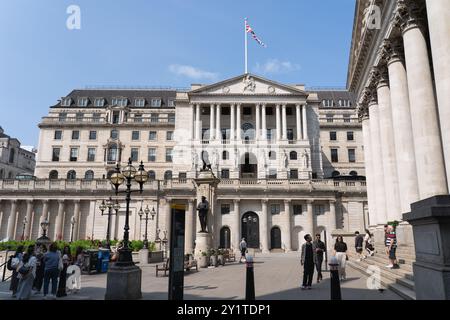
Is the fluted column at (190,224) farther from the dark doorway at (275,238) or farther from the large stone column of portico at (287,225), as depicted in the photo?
the large stone column of portico at (287,225)

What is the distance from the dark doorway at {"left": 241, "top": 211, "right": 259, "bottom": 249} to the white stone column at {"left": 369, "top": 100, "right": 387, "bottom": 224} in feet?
85.5

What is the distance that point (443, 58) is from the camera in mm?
12984

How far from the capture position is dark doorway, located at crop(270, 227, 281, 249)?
164 ft

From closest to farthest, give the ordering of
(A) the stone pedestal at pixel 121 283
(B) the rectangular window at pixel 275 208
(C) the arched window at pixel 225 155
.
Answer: (A) the stone pedestal at pixel 121 283 < (B) the rectangular window at pixel 275 208 < (C) the arched window at pixel 225 155

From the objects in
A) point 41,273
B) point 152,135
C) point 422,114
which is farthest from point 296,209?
point 41,273

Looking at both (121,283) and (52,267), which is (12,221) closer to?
(52,267)

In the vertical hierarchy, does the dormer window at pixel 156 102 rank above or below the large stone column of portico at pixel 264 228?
above

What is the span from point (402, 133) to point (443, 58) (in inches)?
268

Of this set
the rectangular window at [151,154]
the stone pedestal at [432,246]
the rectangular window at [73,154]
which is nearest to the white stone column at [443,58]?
the stone pedestal at [432,246]

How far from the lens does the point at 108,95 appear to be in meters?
79.9

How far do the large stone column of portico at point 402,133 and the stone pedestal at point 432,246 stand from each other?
46.4 ft

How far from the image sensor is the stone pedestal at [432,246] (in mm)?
4711
